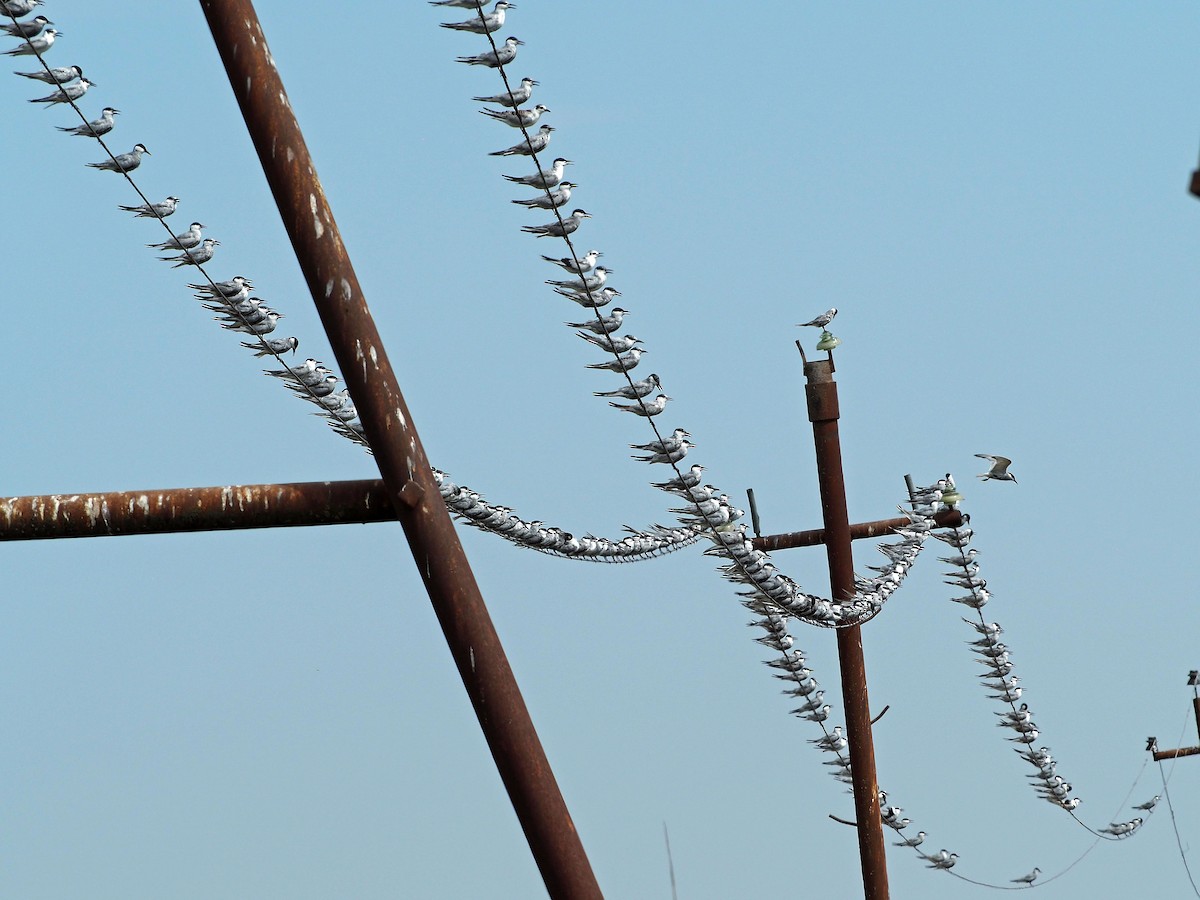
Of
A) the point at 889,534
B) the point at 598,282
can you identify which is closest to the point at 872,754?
the point at 889,534

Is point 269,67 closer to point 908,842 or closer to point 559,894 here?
point 559,894

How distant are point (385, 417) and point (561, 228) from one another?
36.4 inches

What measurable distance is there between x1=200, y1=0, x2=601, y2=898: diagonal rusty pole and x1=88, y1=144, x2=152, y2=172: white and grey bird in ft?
2.28

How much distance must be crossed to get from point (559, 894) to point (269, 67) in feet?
8.20

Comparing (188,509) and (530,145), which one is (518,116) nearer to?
(530,145)

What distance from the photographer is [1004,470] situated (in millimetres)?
11516

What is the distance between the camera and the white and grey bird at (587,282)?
16.9ft

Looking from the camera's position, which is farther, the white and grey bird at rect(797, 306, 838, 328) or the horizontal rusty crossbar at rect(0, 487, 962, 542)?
the white and grey bird at rect(797, 306, 838, 328)

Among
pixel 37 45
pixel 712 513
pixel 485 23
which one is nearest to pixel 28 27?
pixel 37 45

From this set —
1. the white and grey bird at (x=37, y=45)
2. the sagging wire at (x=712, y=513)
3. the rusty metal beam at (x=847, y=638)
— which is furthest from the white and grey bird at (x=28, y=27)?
the rusty metal beam at (x=847, y=638)

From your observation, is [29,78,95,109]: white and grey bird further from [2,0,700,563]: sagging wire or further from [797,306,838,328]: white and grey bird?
[797,306,838,328]: white and grey bird

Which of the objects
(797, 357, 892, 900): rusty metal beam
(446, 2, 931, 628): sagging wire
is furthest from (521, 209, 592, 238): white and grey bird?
(797, 357, 892, 900): rusty metal beam

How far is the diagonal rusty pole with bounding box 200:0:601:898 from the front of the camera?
439 centimetres

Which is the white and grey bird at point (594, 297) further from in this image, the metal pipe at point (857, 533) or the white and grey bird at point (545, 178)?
the metal pipe at point (857, 533)
